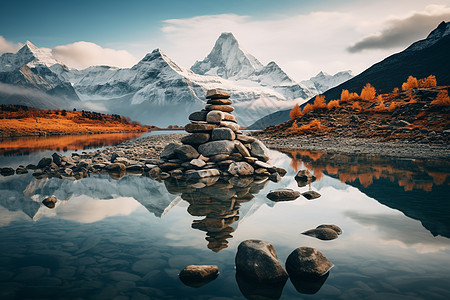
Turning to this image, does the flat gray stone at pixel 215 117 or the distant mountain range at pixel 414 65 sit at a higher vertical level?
the distant mountain range at pixel 414 65

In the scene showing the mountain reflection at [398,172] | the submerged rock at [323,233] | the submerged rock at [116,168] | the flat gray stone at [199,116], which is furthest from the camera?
the flat gray stone at [199,116]

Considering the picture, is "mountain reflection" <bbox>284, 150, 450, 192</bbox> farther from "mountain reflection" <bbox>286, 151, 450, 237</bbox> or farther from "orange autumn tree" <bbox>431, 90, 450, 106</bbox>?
"orange autumn tree" <bbox>431, 90, 450, 106</bbox>

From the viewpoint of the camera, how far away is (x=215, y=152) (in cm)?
2314

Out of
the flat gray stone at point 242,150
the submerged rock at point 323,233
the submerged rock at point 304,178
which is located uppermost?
the flat gray stone at point 242,150

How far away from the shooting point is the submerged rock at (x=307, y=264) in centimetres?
632

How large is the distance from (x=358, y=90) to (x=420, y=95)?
4431 inches

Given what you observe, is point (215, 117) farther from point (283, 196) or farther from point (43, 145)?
point (43, 145)

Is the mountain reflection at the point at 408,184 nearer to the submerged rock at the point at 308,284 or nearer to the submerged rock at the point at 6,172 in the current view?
the submerged rock at the point at 308,284

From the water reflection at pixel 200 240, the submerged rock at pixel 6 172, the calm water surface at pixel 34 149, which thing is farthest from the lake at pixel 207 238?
the calm water surface at pixel 34 149

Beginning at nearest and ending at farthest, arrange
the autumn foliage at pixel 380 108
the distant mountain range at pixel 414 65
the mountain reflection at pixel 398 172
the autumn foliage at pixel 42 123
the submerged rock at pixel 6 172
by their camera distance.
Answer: the mountain reflection at pixel 398 172 < the submerged rock at pixel 6 172 < the autumn foliage at pixel 380 108 < the autumn foliage at pixel 42 123 < the distant mountain range at pixel 414 65

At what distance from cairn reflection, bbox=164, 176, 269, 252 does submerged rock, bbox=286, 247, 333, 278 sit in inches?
88.6

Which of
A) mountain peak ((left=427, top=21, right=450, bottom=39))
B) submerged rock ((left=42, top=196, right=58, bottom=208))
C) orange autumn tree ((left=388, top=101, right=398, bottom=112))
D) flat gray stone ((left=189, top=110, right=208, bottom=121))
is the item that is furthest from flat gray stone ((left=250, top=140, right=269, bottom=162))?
mountain peak ((left=427, top=21, right=450, bottom=39))

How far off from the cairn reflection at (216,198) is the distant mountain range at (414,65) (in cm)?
14493

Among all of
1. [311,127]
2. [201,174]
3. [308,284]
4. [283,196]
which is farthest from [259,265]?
[311,127]
